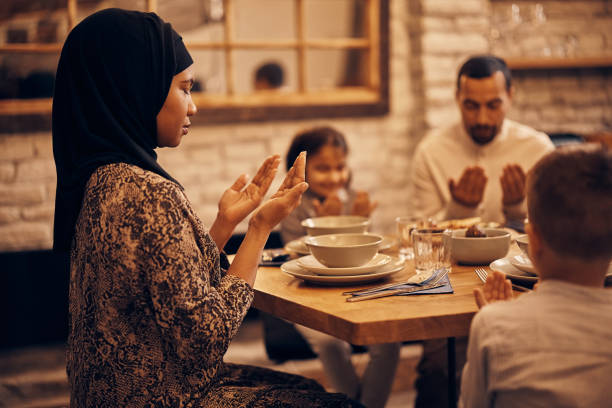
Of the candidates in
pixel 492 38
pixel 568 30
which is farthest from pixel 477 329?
pixel 568 30

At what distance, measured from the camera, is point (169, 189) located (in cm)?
119

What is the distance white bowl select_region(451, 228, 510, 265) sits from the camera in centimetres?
156

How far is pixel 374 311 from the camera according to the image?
124cm

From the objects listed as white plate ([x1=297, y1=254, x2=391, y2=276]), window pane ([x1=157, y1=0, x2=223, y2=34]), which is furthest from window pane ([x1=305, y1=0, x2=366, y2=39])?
white plate ([x1=297, y1=254, x2=391, y2=276])

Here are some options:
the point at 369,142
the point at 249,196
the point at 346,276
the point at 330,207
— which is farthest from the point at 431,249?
the point at 369,142

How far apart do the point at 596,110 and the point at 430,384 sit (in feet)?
8.78

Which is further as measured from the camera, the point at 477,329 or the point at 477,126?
the point at 477,126

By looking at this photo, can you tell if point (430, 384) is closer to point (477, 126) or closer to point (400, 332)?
point (477, 126)

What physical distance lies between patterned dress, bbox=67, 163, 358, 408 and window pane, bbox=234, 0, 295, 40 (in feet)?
16.8

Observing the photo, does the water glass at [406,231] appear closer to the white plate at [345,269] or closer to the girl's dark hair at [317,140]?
the white plate at [345,269]

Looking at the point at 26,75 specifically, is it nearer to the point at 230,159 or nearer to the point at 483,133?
the point at 230,159

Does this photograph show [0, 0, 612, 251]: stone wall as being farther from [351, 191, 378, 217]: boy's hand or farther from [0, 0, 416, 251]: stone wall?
[351, 191, 378, 217]: boy's hand

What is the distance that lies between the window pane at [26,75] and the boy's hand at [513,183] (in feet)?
7.16

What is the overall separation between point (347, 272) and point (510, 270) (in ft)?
1.18
